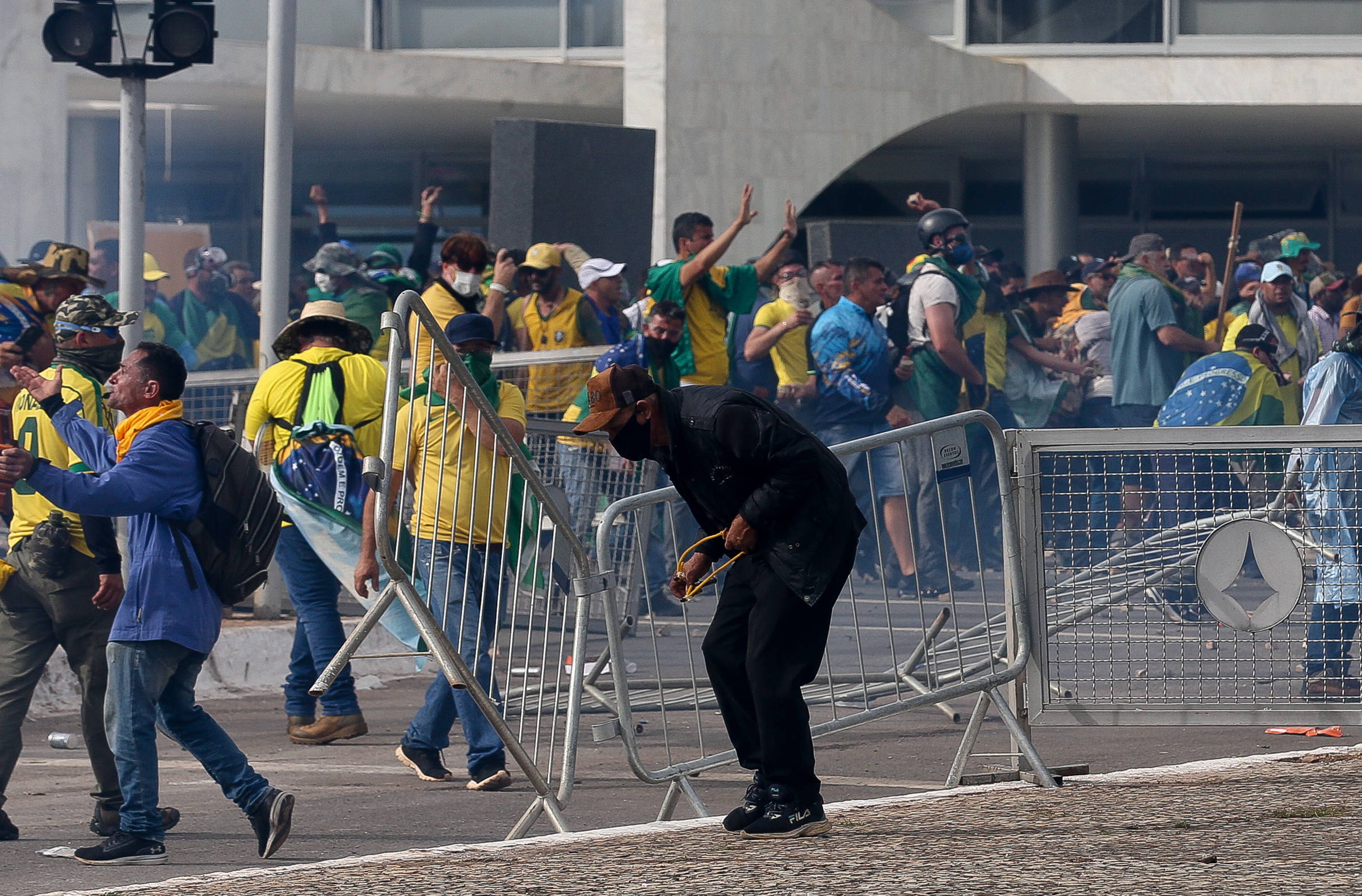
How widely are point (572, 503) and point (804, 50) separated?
538 inches

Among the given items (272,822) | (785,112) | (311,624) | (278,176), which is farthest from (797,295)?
(785,112)

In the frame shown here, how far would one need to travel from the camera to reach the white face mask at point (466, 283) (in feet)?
29.2

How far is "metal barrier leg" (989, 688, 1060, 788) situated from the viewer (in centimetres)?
664

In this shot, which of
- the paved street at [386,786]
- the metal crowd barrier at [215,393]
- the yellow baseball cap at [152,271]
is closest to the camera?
the paved street at [386,786]

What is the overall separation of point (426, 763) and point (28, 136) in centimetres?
1681

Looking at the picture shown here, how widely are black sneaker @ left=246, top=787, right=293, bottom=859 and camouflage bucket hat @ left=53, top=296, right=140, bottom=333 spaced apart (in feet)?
7.58

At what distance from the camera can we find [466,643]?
24.7 feet

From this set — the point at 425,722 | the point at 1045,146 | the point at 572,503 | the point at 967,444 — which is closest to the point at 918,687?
the point at 967,444

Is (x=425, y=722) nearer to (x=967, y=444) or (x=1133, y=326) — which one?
(x=967, y=444)

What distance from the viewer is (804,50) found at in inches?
877

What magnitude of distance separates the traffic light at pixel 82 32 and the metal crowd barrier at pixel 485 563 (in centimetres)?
385

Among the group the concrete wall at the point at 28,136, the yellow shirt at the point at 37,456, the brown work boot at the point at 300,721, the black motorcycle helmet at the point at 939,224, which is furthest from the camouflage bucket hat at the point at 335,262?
the concrete wall at the point at 28,136

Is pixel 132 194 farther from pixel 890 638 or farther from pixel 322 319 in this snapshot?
pixel 890 638

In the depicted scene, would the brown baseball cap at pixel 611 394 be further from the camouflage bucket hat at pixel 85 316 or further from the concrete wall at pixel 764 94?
the concrete wall at pixel 764 94
